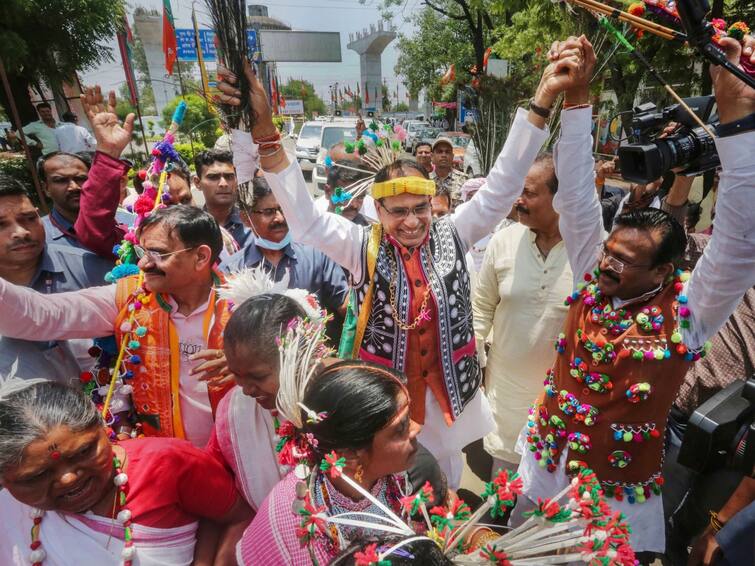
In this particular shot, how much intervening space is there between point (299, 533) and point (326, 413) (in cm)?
29

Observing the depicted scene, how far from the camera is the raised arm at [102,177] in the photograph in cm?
214

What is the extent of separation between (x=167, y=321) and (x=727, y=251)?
1.90m

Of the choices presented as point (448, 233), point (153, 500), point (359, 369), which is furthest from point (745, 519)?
point (153, 500)

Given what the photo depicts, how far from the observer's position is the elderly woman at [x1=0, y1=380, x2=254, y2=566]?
1107 millimetres

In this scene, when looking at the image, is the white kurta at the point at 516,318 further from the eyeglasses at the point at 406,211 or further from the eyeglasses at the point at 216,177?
the eyeglasses at the point at 216,177

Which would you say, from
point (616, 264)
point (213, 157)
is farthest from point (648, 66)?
point (213, 157)

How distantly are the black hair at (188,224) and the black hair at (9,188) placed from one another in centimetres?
58

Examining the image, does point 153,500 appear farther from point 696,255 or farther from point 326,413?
point 696,255

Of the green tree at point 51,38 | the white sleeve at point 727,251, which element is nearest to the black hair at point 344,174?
the white sleeve at point 727,251

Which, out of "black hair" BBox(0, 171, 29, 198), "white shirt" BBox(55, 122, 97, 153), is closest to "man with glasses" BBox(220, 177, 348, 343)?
"black hair" BBox(0, 171, 29, 198)

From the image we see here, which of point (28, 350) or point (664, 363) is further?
point (28, 350)

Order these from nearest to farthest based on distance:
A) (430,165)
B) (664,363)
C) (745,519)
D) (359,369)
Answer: (359,369), (745,519), (664,363), (430,165)

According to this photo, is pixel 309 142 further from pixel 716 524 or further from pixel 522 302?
pixel 716 524

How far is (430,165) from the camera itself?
5570mm
